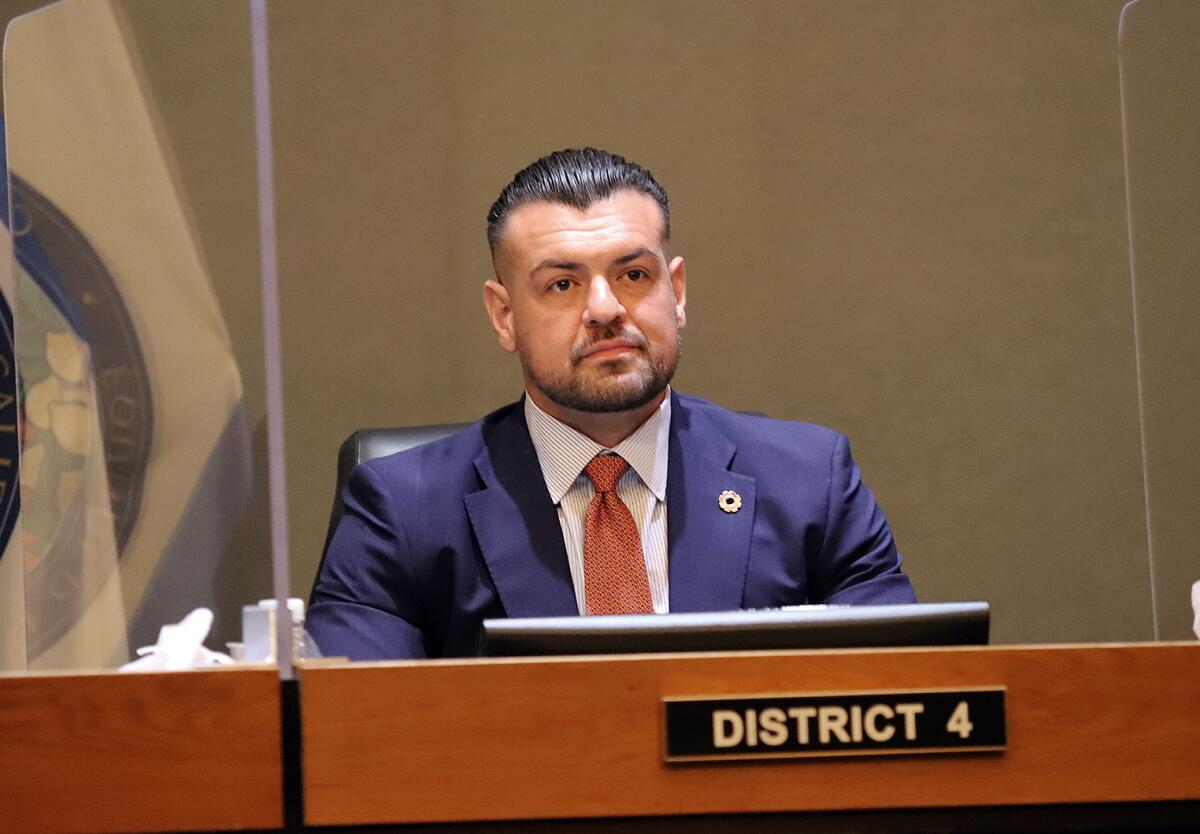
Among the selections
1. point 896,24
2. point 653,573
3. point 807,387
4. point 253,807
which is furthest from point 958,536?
point 253,807

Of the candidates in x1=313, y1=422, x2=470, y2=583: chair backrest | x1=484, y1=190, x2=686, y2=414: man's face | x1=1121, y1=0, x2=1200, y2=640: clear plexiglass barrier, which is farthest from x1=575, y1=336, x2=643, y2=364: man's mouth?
x1=1121, y1=0, x2=1200, y2=640: clear plexiglass barrier

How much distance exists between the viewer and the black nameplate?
37.1 inches

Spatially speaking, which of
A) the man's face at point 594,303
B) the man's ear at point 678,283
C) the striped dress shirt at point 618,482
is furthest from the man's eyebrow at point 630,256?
the striped dress shirt at point 618,482

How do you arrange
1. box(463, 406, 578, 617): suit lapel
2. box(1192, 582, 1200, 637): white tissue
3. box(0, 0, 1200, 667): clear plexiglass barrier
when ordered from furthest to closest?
box(0, 0, 1200, 667): clear plexiglass barrier < box(463, 406, 578, 617): suit lapel < box(1192, 582, 1200, 637): white tissue

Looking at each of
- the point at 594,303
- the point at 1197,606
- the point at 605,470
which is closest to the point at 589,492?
the point at 605,470

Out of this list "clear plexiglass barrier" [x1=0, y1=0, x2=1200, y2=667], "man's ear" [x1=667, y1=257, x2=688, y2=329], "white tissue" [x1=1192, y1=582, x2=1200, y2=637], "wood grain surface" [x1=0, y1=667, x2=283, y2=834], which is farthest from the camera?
"clear plexiglass barrier" [x1=0, y1=0, x2=1200, y2=667]

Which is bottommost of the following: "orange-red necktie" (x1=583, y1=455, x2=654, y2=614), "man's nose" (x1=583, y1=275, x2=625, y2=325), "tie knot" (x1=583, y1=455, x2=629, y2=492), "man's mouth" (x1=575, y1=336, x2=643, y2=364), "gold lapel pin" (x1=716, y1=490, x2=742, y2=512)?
"orange-red necktie" (x1=583, y1=455, x2=654, y2=614)

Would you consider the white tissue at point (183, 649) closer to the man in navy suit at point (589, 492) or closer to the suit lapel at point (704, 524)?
the man in navy suit at point (589, 492)

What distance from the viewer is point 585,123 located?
2994 mm

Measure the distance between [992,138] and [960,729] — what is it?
2.32 metres

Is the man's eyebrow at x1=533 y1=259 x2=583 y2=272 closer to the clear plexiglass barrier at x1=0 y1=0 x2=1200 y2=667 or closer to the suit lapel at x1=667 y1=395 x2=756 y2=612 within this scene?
the suit lapel at x1=667 y1=395 x2=756 y2=612

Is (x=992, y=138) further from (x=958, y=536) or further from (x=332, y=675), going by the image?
(x=332, y=675)

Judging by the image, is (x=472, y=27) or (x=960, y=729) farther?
(x=472, y=27)

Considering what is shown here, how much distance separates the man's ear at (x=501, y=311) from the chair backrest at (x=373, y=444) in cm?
19
